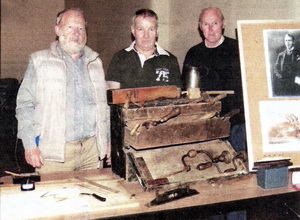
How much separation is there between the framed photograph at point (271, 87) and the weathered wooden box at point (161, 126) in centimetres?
21

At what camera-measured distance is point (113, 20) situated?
6277mm

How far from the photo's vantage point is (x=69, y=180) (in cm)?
224

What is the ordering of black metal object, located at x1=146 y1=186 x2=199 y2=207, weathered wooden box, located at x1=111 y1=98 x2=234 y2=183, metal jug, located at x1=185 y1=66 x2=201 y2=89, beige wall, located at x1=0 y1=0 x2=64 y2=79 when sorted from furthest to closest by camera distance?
beige wall, located at x1=0 y1=0 x2=64 y2=79
metal jug, located at x1=185 y1=66 x2=201 y2=89
weathered wooden box, located at x1=111 y1=98 x2=234 y2=183
black metal object, located at x1=146 y1=186 x2=199 y2=207

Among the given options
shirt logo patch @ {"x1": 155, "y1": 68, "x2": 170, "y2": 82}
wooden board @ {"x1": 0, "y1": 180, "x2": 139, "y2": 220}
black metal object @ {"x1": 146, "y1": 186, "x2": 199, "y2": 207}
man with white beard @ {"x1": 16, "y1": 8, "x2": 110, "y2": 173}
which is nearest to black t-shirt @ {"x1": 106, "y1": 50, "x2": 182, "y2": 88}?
shirt logo patch @ {"x1": 155, "y1": 68, "x2": 170, "y2": 82}

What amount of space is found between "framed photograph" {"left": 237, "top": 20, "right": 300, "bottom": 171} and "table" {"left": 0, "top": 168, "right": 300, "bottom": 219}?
0.23 m

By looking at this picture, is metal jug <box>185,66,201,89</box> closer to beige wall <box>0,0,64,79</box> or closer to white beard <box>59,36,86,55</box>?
white beard <box>59,36,86,55</box>

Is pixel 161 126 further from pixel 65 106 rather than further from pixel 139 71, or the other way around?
pixel 139 71

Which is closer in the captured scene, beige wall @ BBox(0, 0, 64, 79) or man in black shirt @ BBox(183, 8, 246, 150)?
man in black shirt @ BBox(183, 8, 246, 150)

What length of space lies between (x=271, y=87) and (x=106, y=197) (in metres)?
1.24

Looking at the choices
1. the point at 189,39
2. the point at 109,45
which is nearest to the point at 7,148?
the point at 109,45

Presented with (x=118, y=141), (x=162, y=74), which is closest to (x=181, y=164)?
(x=118, y=141)

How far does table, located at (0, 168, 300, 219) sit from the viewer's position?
5.98 feet

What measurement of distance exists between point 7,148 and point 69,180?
4630mm

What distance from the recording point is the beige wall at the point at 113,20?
384 cm
